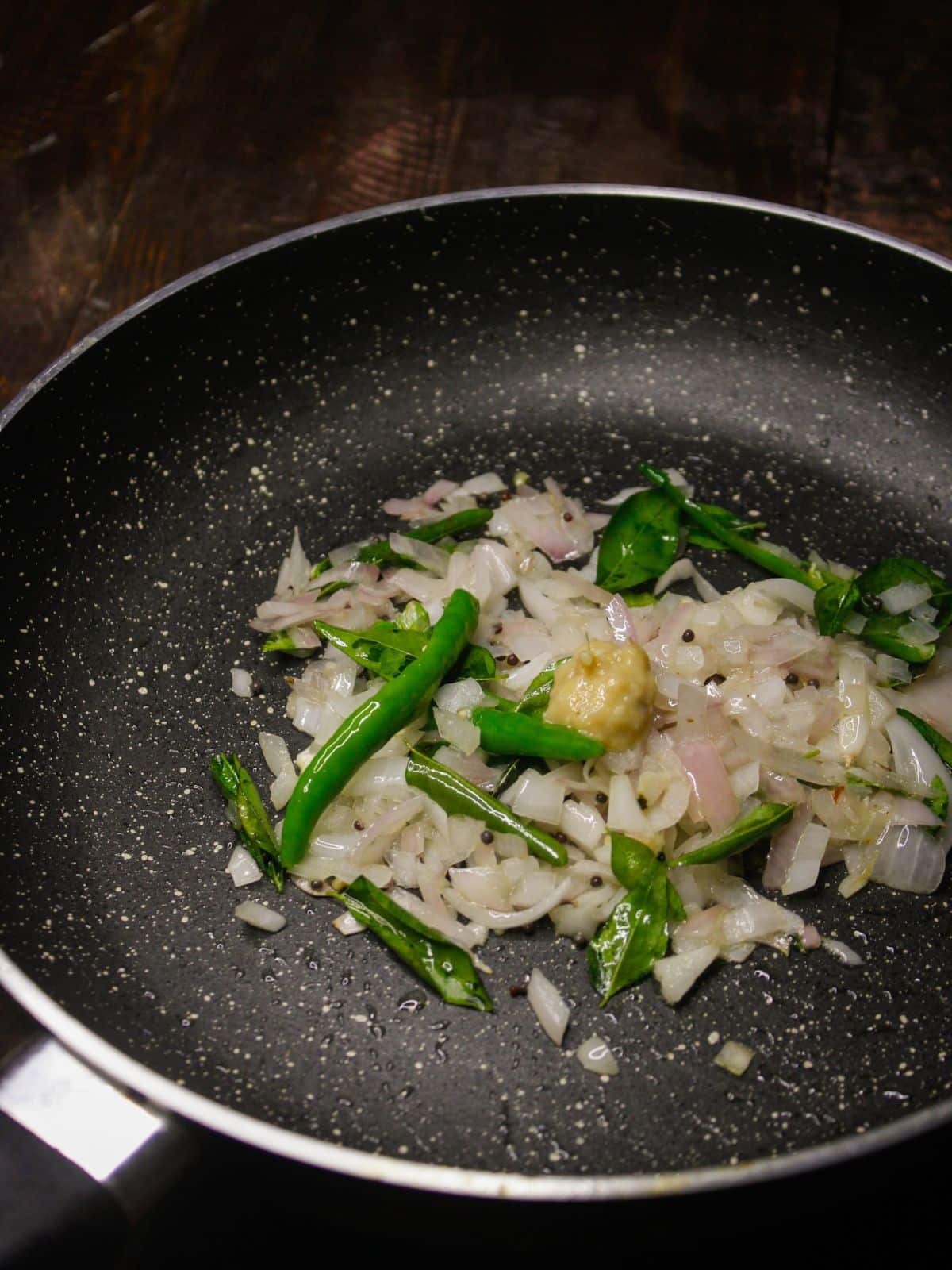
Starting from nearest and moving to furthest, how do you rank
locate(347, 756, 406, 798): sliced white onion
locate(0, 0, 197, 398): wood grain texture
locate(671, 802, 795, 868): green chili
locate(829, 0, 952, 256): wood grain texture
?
1. locate(671, 802, 795, 868): green chili
2. locate(347, 756, 406, 798): sliced white onion
3. locate(0, 0, 197, 398): wood grain texture
4. locate(829, 0, 952, 256): wood grain texture

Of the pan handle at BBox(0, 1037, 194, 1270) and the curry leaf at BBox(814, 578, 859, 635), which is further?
the curry leaf at BBox(814, 578, 859, 635)

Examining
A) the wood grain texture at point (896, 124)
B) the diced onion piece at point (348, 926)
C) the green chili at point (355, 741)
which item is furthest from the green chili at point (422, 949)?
the wood grain texture at point (896, 124)

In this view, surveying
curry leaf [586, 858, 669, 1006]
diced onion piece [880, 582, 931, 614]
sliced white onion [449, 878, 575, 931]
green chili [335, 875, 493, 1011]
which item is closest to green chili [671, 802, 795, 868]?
curry leaf [586, 858, 669, 1006]

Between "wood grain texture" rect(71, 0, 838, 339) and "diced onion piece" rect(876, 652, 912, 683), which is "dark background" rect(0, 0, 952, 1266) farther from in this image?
"diced onion piece" rect(876, 652, 912, 683)

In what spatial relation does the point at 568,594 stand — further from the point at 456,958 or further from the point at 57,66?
the point at 57,66

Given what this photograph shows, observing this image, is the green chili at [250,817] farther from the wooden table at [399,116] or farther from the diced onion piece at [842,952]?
the wooden table at [399,116]

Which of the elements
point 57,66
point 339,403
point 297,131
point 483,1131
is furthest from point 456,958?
point 57,66

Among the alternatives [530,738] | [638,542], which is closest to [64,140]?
[638,542]
